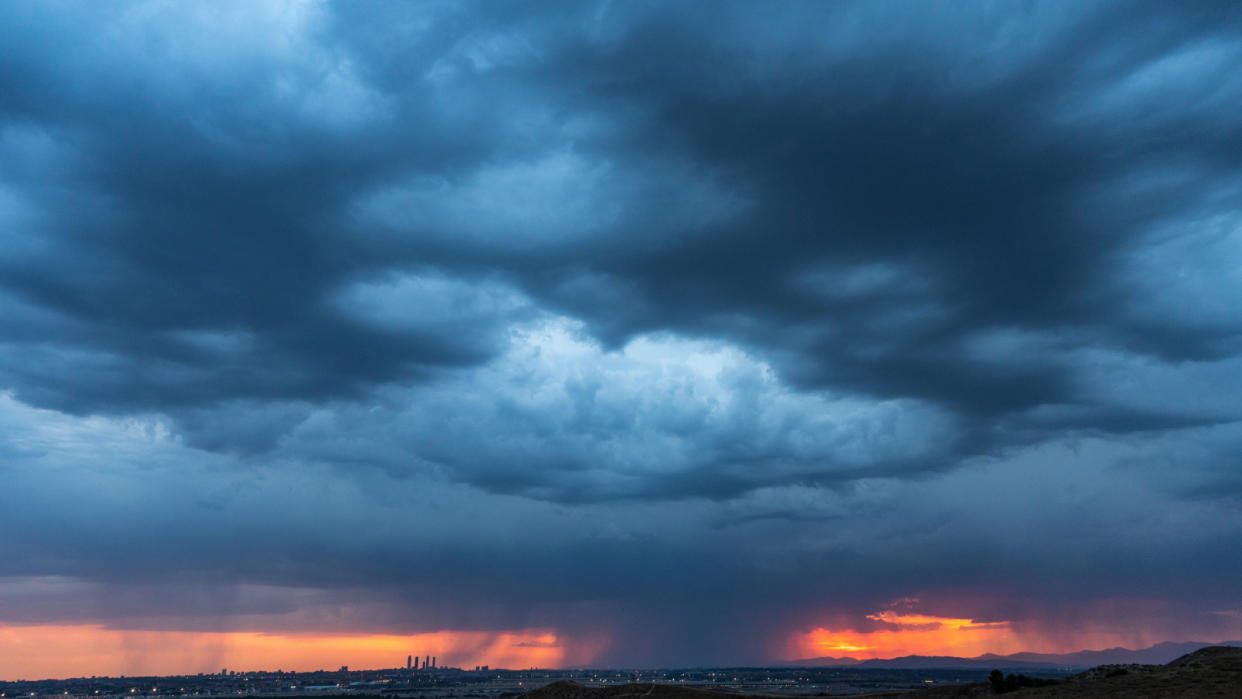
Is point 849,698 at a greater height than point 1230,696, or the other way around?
point 1230,696

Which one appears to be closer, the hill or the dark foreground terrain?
the hill

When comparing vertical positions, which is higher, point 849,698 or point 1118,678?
point 1118,678

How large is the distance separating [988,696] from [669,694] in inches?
1316

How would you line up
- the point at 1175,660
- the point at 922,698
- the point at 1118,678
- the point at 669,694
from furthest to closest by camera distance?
the point at 669,694 < the point at 922,698 < the point at 1175,660 < the point at 1118,678

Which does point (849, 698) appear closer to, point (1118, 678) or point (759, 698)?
point (759, 698)

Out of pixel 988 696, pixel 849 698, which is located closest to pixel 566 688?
pixel 849 698

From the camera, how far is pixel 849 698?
106188mm

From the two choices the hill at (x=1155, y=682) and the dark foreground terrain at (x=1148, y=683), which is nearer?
the hill at (x=1155, y=682)

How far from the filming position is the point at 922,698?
3182 inches

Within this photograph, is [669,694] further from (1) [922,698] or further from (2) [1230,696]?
(2) [1230,696]

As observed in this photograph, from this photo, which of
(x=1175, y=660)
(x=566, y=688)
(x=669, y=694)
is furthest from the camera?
(x=566, y=688)

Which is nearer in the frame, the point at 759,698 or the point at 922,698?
the point at 922,698

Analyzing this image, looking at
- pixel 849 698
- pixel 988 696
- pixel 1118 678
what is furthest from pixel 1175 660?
pixel 849 698

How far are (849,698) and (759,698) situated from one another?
16436 mm
